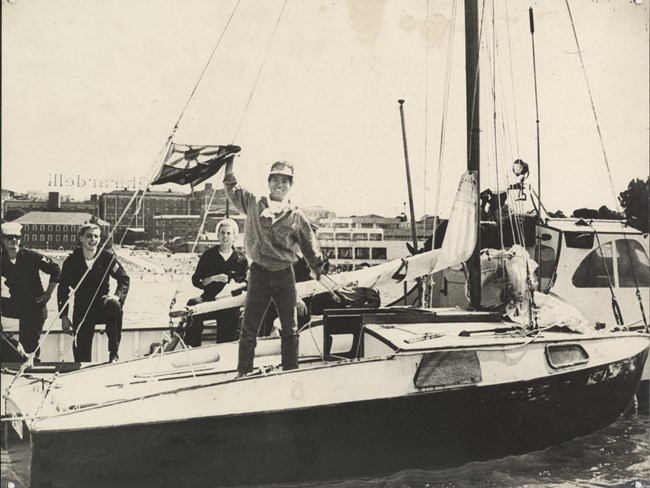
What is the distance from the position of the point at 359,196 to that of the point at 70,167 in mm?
2988

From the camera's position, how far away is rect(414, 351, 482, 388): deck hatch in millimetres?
4113

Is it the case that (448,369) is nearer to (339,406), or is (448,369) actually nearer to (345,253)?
(339,406)

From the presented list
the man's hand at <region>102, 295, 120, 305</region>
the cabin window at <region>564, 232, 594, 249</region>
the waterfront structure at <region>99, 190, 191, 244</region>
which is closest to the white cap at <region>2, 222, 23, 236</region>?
the waterfront structure at <region>99, 190, 191, 244</region>

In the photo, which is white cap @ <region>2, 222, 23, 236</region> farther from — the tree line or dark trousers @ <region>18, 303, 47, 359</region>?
the tree line

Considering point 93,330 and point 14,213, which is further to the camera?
point 93,330

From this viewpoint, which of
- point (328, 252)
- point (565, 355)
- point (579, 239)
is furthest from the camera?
point (328, 252)

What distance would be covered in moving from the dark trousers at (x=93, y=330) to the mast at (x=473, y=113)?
3.24 m

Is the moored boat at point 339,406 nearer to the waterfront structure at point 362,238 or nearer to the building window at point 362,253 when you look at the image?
the waterfront structure at point 362,238

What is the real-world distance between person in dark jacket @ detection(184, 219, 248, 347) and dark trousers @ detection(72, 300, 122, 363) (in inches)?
26.6

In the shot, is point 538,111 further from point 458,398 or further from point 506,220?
point 458,398

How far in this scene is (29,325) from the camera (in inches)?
218

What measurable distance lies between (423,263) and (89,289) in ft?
9.95

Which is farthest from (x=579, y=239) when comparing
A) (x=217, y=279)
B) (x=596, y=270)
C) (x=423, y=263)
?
(x=217, y=279)

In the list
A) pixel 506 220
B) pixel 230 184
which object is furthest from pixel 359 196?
pixel 230 184
